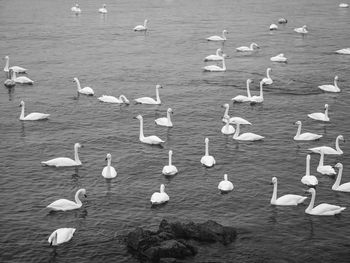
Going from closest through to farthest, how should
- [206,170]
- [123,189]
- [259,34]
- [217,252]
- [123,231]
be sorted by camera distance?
[217,252] → [123,231] → [123,189] → [206,170] → [259,34]

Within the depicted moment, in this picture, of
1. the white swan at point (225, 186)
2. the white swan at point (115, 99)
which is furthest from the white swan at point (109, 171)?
the white swan at point (115, 99)

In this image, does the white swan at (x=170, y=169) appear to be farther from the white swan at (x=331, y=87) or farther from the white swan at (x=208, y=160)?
the white swan at (x=331, y=87)

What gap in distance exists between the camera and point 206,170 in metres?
51.8

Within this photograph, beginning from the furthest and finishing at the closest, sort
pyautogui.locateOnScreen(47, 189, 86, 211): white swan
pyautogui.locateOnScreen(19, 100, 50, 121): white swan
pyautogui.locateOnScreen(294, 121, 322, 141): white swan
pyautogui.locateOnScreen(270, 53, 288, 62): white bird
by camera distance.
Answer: pyautogui.locateOnScreen(270, 53, 288, 62): white bird, pyautogui.locateOnScreen(19, 100, 50, 121): white swan, pyautogui.locateOnScreen(294, 121, 322, 141): white swan, pyautogui.locateOnScreen(47, 189, 86, 211): white swan

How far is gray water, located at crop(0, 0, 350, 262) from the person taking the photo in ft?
136

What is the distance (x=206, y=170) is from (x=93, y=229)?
41.4 ft

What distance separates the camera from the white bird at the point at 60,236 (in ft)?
129

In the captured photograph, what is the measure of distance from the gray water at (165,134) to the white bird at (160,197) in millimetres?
455

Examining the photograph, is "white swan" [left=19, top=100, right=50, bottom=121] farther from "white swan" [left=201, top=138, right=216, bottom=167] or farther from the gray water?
"white swan" [left=201, top=138, right=216, bottom=167]

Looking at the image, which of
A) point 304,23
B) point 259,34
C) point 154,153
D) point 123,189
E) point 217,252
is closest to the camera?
point 217,252

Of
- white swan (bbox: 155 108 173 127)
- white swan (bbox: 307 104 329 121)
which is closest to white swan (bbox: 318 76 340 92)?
white swan (bbox: 307 104 329 121)

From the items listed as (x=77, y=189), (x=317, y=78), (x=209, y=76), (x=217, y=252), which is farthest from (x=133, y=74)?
(x=217, y=252)

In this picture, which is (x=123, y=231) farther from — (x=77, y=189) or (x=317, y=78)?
(x=317, y=78)

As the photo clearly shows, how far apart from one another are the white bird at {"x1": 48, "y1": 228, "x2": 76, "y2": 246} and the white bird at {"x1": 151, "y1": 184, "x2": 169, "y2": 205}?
714 cm
